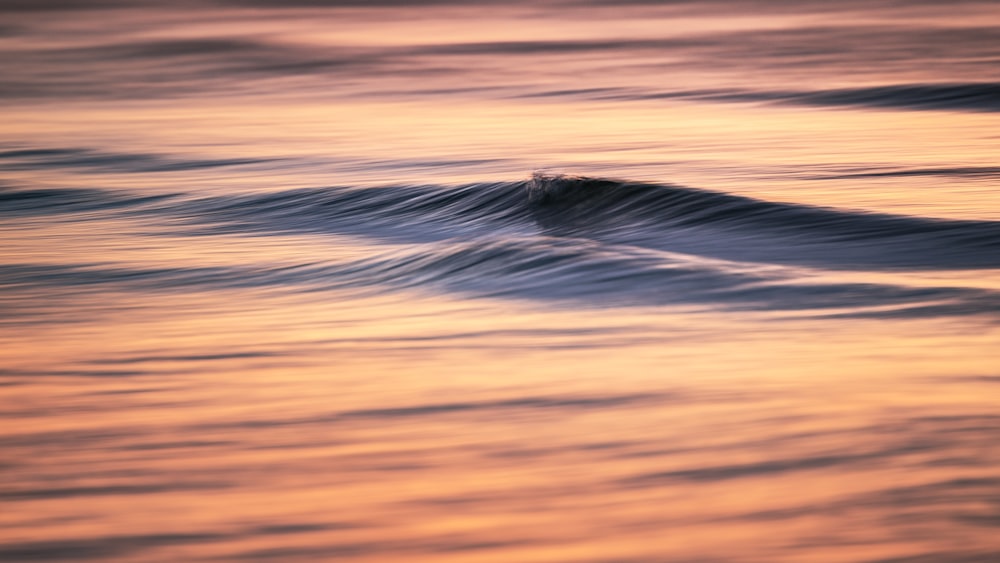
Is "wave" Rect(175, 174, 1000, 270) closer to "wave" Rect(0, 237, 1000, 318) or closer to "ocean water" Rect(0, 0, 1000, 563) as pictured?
"ocean water" Rect(0, 0, 1000, 563)

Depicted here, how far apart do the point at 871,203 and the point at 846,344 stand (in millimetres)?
1447

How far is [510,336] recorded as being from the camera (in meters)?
2.53

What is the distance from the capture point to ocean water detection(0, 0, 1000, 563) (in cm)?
162

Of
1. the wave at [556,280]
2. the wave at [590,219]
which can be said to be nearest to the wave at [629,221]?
the wave at [590,219]

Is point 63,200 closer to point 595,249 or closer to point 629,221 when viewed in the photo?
point 629,221

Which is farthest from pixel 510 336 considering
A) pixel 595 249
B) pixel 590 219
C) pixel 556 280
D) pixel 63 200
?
pixel 63 200

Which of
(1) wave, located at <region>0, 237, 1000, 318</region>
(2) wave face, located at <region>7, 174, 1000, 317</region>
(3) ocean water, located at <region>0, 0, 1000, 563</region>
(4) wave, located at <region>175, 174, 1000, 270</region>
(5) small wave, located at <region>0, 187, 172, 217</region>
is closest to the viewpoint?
(3) ocean water, located at <region>0, 0, 1000, 563</region>

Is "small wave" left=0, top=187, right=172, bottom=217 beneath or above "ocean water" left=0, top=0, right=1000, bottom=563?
above

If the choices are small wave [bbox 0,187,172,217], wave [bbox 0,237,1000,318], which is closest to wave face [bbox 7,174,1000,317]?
wave [bbox 0,237,1000,318]

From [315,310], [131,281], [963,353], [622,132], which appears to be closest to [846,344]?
[963,353]

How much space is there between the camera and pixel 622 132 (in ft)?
18.6

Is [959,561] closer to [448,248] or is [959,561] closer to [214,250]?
[448,248]

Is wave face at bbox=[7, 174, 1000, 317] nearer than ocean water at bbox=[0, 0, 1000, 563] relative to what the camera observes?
→ No

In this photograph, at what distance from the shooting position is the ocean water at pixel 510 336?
5.32 feet
